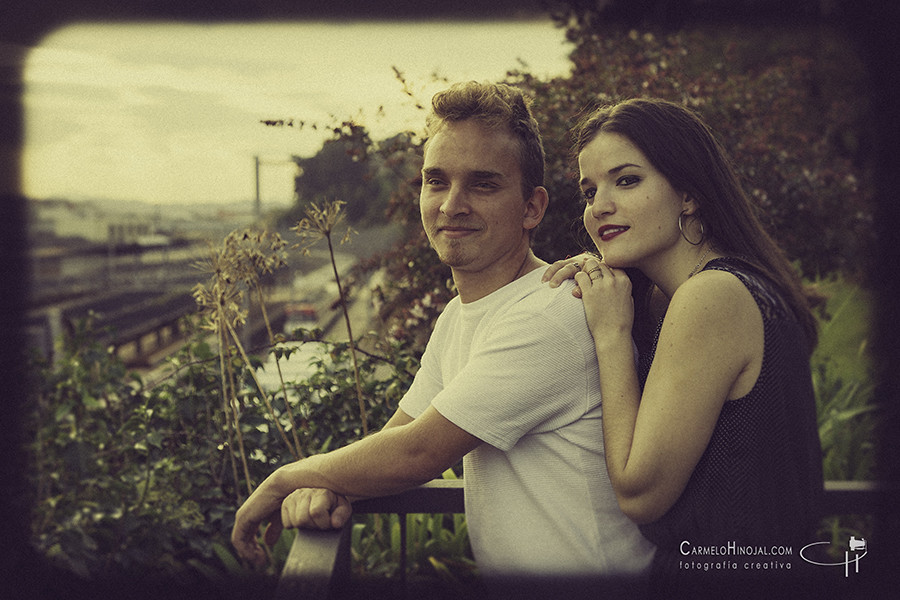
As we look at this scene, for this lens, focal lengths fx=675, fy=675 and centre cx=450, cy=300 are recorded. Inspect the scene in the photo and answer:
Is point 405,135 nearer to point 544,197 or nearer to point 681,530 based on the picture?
point 544,197

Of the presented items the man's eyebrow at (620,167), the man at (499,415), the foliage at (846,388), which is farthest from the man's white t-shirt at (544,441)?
the foliage at (846,388)

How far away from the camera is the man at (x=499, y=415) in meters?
1.87

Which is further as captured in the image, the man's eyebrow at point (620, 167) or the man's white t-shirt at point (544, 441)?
the man's eyebrow at point (620, 167)

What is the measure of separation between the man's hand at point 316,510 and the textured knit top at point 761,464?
88cm

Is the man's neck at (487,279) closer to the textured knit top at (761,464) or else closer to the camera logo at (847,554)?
the textured knit top at (761,464)

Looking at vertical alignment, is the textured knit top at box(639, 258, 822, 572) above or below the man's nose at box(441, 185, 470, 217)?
below

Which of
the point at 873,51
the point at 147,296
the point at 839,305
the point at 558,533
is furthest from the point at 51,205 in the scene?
the point at 839,305

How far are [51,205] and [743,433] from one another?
2735 millimetres

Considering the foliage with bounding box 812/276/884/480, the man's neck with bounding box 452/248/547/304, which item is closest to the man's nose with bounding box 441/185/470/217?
the man's neck with bounding box 452/248/547/304

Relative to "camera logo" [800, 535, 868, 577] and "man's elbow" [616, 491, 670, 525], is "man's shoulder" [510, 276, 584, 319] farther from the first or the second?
"camera logo" [800, 535, 868, 577]

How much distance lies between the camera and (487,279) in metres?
2.26

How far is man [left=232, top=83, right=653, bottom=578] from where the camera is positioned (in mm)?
1873

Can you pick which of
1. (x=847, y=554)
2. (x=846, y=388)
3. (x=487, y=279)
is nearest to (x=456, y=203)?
(x=487, y=279)

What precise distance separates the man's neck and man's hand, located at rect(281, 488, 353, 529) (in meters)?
0.78
